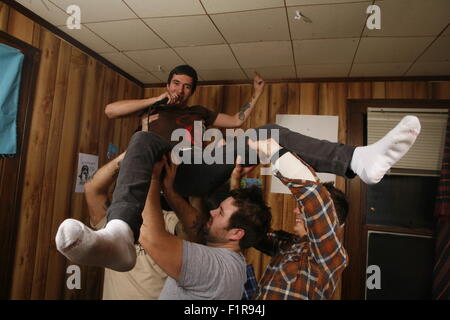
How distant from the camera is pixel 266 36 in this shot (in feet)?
6.75

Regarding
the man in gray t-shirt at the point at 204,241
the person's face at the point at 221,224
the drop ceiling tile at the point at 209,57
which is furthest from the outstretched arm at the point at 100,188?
the drop ceiling tile at the point at 209,57

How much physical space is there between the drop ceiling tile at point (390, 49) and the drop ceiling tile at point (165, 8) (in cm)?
116

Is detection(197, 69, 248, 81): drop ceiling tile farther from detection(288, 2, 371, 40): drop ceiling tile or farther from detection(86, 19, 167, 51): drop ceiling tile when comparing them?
detection(288, 2, 371, 40): drop ceiling tile

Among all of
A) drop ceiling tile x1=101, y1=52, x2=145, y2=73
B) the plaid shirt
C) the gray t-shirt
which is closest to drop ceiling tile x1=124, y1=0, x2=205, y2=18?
drop ceiling tile x1=101, y1=52, x2=145, y2=73

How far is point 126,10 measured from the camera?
6.03 feet

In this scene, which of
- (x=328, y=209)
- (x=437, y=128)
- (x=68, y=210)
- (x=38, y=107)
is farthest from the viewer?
(x=437, y=128)

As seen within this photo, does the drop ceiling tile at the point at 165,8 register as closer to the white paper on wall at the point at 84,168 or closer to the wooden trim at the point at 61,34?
the wooden trim at the point at 61,34

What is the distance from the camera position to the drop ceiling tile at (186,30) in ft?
6.31

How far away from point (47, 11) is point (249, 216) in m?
1.81

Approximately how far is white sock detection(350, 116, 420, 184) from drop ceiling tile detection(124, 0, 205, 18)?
1323 millimetres

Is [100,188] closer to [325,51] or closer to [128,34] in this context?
[128,34]

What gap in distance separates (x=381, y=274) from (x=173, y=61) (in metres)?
2.55

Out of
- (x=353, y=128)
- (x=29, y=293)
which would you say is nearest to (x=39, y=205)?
(x=29, y=293)
